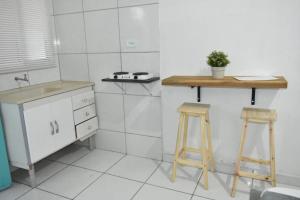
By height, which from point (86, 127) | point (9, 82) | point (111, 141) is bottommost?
point (111, 141)

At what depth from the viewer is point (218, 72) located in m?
2.14

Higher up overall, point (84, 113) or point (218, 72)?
point (218, 72)

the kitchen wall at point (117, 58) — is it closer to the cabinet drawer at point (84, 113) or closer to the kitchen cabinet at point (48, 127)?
the cabinet drawer at point (84, 113)

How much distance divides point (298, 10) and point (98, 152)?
2454 millimetres

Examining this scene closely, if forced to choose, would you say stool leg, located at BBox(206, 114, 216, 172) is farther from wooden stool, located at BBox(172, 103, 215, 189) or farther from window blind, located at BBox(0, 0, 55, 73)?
window blind, located at BBox(0, 0, 55, 73)

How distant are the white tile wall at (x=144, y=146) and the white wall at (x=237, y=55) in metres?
0.41

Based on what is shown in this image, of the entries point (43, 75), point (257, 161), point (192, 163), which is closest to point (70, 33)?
point (43, 75)

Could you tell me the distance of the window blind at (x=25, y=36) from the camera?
97.3 inches

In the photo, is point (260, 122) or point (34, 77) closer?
point (260, 122)

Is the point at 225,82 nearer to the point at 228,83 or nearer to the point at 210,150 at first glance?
the point at 228,83

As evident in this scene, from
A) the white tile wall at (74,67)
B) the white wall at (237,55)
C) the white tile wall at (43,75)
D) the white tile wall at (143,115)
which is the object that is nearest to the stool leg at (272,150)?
the white wall at (237,55)

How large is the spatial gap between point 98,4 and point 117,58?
0.60m

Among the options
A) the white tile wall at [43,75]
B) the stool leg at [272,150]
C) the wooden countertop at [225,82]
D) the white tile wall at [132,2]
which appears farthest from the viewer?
the white tile wall at [43,75]

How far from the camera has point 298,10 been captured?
193 centimetres
